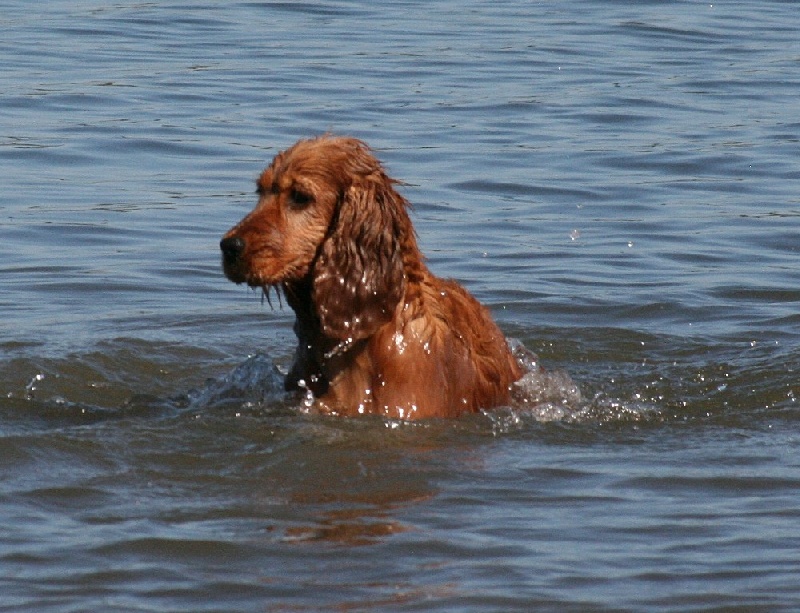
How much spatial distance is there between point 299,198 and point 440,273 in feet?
15.3

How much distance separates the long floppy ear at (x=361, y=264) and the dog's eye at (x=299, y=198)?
16 cm

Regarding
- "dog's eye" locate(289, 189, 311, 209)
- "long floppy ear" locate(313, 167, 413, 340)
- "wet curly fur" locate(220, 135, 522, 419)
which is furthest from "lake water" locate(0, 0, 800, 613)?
"dog's eye" locate(289, 189, 311, 209)

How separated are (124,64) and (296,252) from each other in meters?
12.4

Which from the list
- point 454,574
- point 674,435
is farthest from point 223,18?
point 454,574

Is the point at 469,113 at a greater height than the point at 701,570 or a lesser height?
greater

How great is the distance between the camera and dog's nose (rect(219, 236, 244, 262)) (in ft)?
26.0

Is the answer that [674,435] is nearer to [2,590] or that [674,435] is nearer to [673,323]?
[673,323]

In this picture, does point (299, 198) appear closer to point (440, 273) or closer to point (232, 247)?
point (232, 247)

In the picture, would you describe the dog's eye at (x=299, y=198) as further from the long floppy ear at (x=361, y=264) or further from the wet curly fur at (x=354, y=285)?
the long floppy ear at (x=361, y=264)

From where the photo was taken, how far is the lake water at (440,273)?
A: 681 centimetres

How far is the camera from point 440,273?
12828 millimetres

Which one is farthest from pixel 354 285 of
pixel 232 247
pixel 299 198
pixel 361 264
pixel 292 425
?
pixel 292 425

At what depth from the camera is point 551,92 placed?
19422 millimetres

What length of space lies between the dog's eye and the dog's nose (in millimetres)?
407
